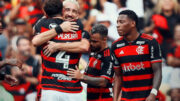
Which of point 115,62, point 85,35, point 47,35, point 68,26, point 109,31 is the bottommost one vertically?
point 109,31

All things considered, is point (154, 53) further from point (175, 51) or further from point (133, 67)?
point (175, 51)

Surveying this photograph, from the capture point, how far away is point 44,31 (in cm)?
656

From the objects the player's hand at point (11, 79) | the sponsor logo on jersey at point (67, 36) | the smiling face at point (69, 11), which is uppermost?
the smiling face at point (69, 11)

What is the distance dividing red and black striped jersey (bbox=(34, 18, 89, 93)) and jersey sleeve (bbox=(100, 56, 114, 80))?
1.94 ft

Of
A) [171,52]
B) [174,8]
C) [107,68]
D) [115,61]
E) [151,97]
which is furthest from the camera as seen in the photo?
[174,8]

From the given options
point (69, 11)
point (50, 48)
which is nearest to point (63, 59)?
point (50, 48)

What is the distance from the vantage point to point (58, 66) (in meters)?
6.46

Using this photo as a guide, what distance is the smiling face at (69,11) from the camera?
6.83m

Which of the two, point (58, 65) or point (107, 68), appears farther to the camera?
point (107, 68)

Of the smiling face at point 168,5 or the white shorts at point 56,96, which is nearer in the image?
the white shorts at point 56,96

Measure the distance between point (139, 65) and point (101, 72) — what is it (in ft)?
2.59

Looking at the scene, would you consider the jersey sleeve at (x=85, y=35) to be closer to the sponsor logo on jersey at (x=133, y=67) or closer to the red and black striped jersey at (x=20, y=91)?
the sponsor logo on jersey at (x=133, y=67)

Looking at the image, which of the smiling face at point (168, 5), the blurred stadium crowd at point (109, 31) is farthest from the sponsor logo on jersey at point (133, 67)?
the smiling face at point (168, 5)

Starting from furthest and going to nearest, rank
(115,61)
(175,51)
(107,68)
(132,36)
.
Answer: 1. (175,51)
2. (107,68)
3. (115,61)
4. (132,36)
